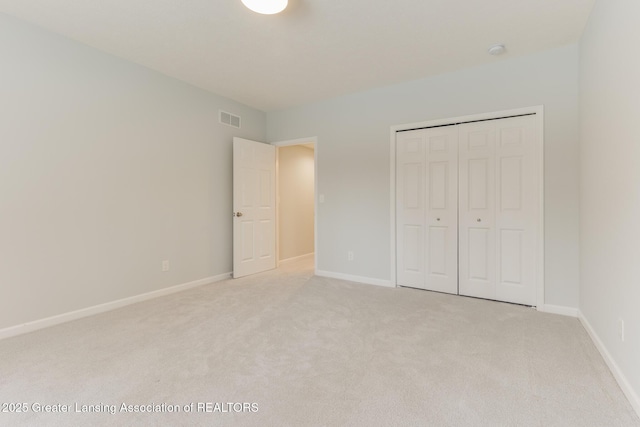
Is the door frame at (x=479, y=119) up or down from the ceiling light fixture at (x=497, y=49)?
down

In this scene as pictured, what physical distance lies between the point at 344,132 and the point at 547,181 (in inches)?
92.6

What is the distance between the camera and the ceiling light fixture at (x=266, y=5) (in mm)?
2117

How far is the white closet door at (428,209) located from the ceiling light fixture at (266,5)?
215 cm

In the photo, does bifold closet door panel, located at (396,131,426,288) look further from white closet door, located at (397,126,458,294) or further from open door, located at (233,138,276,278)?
open door, located at (233,138,276,278)

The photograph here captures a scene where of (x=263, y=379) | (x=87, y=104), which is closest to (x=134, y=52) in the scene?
(x=87, y=104)

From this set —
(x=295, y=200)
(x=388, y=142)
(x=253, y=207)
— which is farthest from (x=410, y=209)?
(x=295, y=200)

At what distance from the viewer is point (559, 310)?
294 cm

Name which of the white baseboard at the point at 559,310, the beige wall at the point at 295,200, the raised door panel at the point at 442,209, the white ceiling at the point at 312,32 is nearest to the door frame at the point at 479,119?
the white baseboard at the point at 559,310

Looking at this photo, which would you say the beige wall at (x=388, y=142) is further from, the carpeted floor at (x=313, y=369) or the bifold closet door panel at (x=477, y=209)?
the carpeted floor at (x=313, y=369)

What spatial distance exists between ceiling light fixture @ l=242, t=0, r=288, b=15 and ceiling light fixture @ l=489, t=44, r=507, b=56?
6.48 feet

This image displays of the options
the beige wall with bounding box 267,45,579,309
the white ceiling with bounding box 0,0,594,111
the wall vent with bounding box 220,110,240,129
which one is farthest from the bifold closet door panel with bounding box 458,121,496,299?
the wall vent with bounding box 220,110,240,129

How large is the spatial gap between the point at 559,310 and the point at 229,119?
14.3 feet

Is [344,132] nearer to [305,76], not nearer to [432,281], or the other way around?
[305,76]

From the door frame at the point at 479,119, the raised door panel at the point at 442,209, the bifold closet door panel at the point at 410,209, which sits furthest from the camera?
the bifold closet door panel at the point at 410,209
